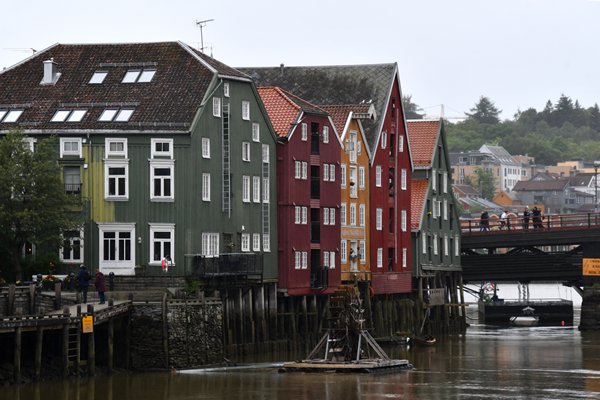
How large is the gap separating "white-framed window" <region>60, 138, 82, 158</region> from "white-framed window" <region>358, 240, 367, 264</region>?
28625 mm

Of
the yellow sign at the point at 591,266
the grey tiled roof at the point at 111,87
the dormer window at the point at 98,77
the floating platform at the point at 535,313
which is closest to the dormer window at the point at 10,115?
the grey tiled roof at the point at 111,87

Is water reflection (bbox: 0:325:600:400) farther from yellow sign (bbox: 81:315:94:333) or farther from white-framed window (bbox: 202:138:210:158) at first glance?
white-framed window (bbox: 202:138:210:158)

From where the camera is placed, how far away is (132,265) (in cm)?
9256

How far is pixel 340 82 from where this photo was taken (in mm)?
123375

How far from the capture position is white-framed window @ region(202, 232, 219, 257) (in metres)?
95.3

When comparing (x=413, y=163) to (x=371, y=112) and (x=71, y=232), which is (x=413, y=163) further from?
(x=71, y=232)

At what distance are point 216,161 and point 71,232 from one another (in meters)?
8.57

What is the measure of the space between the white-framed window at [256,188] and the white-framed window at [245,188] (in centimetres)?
79

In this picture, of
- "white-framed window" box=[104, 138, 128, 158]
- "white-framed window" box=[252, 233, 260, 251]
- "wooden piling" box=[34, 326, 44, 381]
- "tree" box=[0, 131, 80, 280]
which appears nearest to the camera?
"wooden piling" box=[34, 326, 44, 381]

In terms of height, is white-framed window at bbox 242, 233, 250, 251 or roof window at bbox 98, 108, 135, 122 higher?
roof window at bbox 98, 108, 135, 122

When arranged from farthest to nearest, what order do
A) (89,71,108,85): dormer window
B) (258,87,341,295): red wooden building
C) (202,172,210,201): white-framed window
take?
1. (258,87,341,295): red wooden building
2. (89,71,108,85): dormer window
3. (202,172,210,201): white-framed window

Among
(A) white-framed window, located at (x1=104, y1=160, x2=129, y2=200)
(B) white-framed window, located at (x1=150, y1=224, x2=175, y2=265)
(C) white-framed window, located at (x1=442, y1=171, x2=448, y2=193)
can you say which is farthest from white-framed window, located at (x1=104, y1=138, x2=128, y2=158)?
(C) white-framed window, located at (x1=442, y1=171, x2=448, y2=193)

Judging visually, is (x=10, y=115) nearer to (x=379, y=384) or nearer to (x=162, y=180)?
(x=162, y=180)

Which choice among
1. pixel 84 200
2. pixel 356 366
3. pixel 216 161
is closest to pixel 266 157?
pixel 216 161
